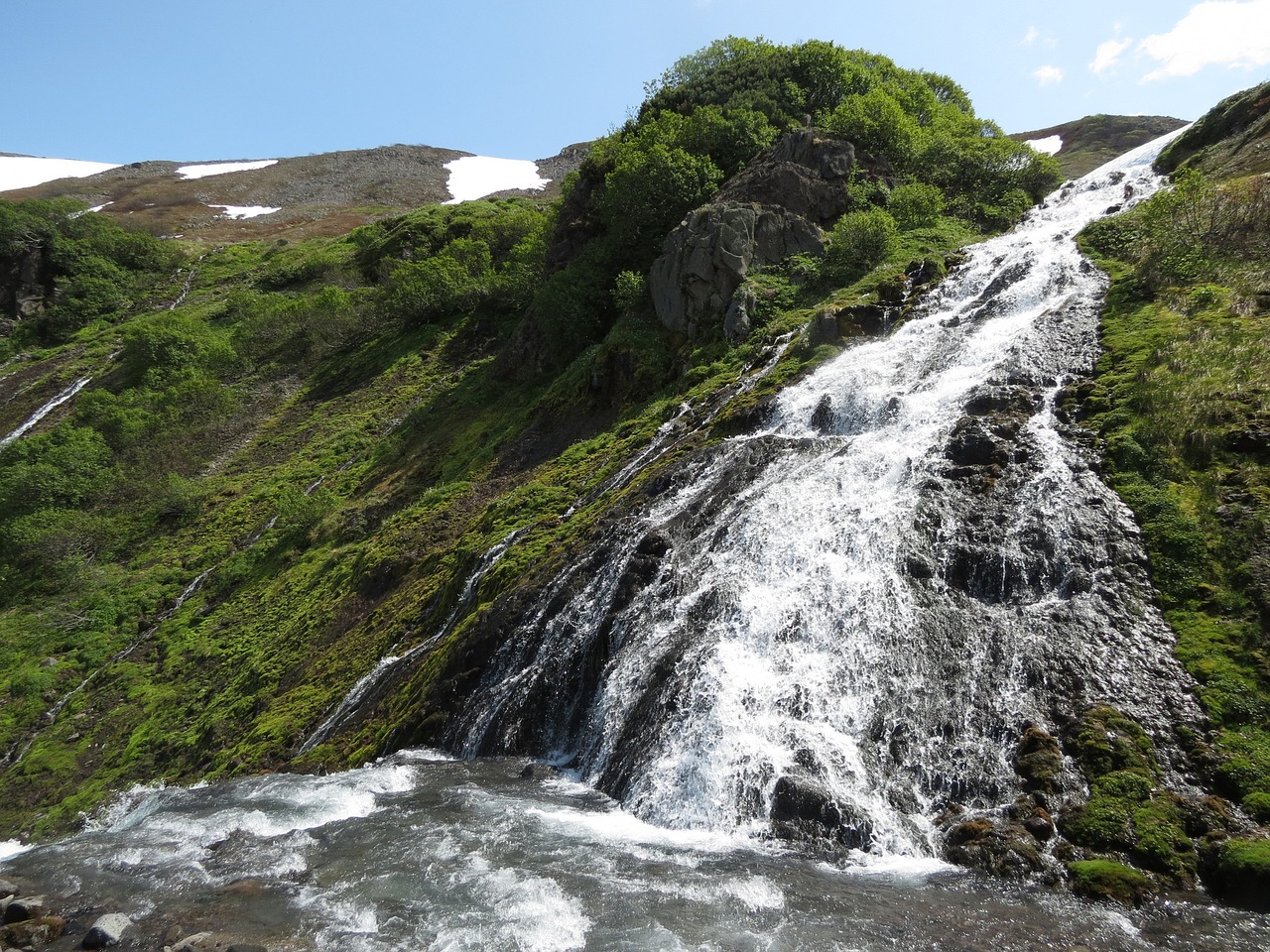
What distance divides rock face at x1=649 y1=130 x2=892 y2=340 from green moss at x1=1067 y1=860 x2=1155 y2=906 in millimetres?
20004

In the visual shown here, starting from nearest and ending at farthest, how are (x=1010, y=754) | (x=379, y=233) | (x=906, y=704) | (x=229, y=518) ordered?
(x=1010, y=754) < (x=906, y=704) < (x=229, y=518) < (x=379, y=233)

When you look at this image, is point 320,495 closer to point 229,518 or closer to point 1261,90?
point 229,518

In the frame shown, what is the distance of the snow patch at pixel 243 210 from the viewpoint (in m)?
96.6

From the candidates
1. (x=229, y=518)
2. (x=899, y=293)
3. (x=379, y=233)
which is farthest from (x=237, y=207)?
(x=899, y=293)

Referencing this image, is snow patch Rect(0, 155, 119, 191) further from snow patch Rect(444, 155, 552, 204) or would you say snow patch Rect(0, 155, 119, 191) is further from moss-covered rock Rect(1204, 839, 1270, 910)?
moss-covered rock Rect(1204, 839, 1270, 910)

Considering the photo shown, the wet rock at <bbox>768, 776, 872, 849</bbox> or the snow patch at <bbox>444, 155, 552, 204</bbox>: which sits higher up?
the snow patch at <bbox>444, 155, 552, 204</bbox>

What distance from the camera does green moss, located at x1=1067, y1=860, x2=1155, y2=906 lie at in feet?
26.0

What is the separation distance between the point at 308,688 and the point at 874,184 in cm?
3089

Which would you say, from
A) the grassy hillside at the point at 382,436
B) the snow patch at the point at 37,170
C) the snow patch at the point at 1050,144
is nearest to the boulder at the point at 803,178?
the grassy hillside at the point at 382,436

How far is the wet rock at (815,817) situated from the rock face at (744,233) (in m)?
18.4

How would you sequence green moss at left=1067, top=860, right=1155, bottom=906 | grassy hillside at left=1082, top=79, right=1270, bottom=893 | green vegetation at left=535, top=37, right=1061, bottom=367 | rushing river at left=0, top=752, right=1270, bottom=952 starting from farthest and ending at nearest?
green vegetation at left=535, top=37, right=1061, bottom=367
grassy hillside at left=1082, top=79, right=1270, bottom=893
green moss at left=1067, top=860, right=1155, bottom=906
rushing river at left=0, top=752, right=1270, bottom=952

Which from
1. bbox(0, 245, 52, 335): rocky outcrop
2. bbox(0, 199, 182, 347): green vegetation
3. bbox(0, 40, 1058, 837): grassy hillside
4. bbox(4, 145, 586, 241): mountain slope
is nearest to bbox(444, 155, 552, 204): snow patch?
bbox(4, 145, 586, 241): mountain slope

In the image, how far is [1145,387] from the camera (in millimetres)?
14867

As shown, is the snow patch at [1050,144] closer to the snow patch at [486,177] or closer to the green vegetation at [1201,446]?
the snow patch at [486,177]
